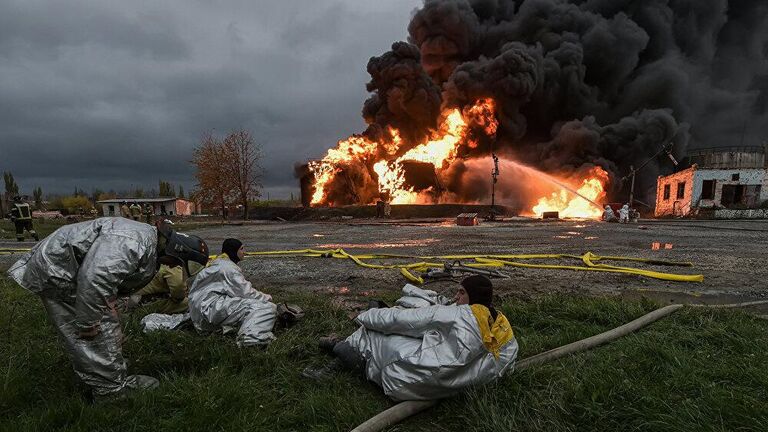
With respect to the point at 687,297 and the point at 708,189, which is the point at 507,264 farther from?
the point at 708,189

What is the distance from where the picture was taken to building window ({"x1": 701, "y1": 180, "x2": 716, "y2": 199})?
32156 millimetres

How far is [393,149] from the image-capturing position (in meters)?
48.2

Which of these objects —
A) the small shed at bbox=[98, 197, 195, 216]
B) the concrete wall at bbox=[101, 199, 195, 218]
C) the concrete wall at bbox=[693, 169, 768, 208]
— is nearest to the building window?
the concrete wall at bbox=[693, 169, 768, 208]

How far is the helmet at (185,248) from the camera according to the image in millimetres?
3051

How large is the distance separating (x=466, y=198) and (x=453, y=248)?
33945mm

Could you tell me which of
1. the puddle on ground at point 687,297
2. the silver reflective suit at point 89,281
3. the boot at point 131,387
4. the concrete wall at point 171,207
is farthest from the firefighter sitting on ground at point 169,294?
the concrete wall at point 171,207

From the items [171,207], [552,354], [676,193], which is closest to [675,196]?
[676,193]

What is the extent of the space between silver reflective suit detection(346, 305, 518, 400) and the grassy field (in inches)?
5.8

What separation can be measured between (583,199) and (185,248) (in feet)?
139

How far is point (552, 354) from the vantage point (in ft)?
10.3

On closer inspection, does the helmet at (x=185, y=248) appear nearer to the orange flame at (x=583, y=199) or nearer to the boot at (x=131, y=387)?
the boot at (x=131, y=387)

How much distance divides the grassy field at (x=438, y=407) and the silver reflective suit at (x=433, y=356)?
147 mm

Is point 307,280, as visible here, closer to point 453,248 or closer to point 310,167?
point 453,248

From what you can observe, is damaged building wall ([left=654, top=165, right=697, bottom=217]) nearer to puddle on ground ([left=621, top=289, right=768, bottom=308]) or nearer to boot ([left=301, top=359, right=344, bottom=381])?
puddle on ground ([left=621, top=289, right=768, bottom=308])
